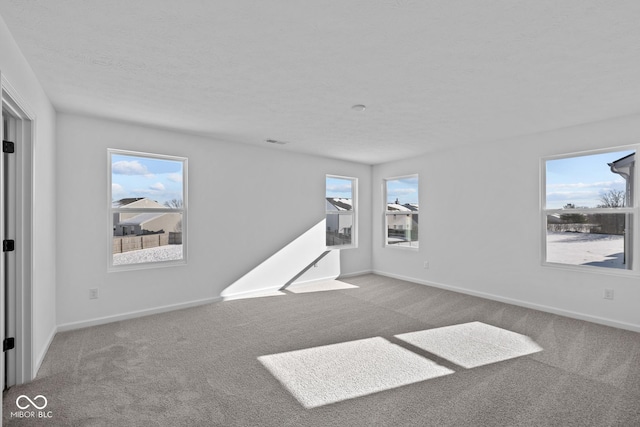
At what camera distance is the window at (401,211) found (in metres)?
5.97

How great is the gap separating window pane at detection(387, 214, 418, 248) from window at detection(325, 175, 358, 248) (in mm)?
753

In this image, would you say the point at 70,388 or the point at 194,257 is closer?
the point at 70,388

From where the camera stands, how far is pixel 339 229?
249 inches

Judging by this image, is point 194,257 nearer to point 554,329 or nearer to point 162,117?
point 162,117

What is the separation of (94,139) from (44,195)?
39.8 inches

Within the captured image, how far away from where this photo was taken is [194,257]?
4352 mm

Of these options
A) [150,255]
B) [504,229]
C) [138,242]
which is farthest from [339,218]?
[138,242]

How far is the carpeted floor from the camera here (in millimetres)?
2012

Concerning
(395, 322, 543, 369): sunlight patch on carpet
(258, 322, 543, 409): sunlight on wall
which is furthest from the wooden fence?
(395, 322, 543, 369): sunlight patch on carpet

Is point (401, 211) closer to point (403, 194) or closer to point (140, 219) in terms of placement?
point (403, 194)

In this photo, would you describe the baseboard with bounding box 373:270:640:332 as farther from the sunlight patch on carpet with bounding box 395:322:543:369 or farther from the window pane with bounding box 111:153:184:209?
the window pane with bounding box 111:153:184:209

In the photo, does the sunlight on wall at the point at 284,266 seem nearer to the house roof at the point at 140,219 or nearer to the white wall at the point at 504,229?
the house roof at the point at 140,219

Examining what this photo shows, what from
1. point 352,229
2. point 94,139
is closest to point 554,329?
point 352,229

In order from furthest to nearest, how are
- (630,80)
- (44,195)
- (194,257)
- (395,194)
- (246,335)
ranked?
1. (395,194)
2. (194,257)
3. (246,335)
4. (44,195)
5. (630,80)
